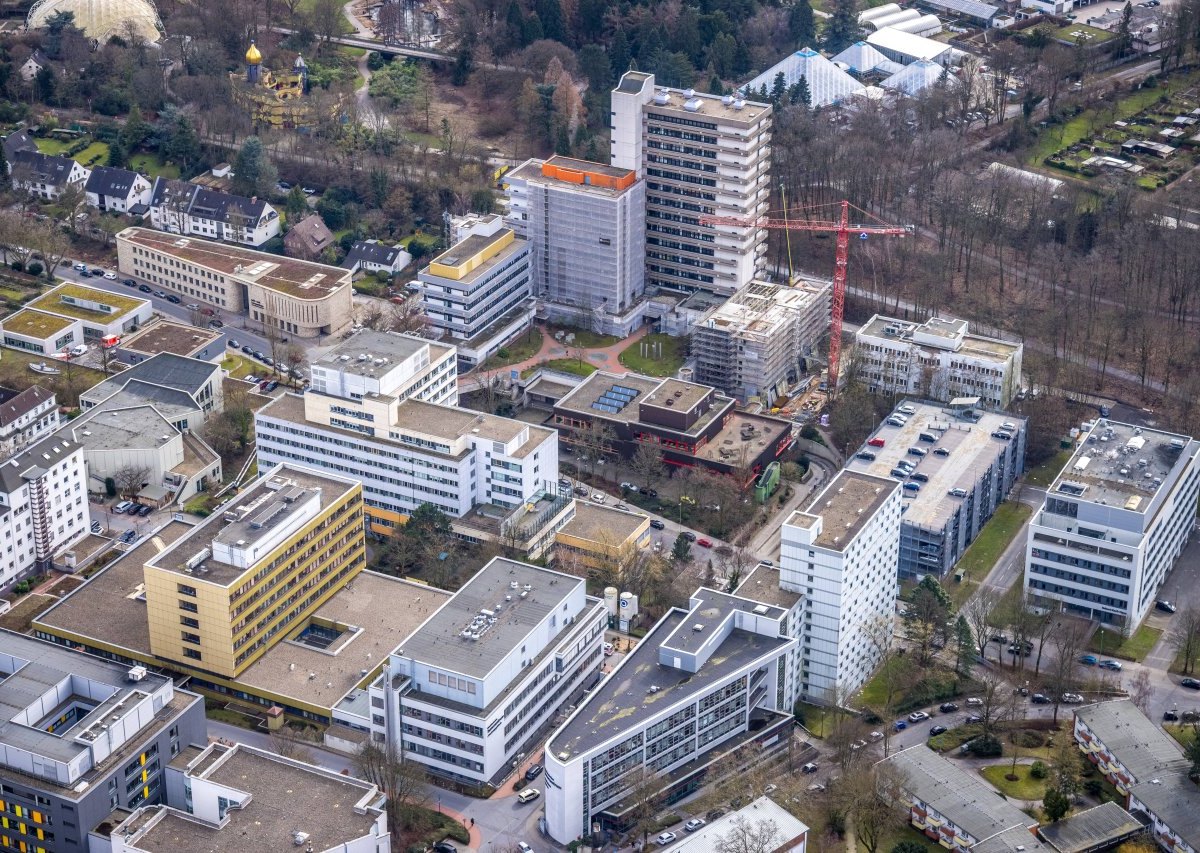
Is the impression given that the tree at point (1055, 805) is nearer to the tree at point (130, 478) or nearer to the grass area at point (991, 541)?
the grass area at point (991, 541)

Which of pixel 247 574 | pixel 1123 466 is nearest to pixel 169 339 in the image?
pixel 247 574

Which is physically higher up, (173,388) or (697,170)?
(697,170)

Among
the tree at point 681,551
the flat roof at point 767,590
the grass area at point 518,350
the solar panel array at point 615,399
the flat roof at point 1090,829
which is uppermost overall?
the flat roof at point 767,590

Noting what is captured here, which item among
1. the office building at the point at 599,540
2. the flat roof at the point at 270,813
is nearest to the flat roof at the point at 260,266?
the office building at the point at 599,540

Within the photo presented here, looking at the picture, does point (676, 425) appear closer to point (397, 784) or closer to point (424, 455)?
point (424, 455)

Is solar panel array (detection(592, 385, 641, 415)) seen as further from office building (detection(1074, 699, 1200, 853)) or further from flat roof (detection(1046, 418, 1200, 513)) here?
office building (detection(1074, 699, 1200, 853))

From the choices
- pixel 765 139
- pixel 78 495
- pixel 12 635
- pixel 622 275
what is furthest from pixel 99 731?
pixel 765 139
